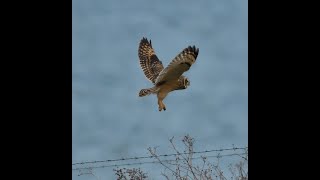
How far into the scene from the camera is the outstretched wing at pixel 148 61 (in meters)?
2.03

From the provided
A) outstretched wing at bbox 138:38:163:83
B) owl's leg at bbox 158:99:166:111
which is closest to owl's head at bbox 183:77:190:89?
owl's leg at bbox 158:99:166:111

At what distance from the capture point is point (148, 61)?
6.98ft

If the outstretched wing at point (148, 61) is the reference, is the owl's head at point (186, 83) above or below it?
below

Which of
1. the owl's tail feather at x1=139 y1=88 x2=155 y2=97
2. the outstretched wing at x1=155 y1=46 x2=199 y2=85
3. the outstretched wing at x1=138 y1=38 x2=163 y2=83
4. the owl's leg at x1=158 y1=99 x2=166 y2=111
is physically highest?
the outstretched wing at x1=138 y1=38 x2=163 y2=83

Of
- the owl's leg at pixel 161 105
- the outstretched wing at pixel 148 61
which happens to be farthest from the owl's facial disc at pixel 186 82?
the outstretched wing at pixel 148 61

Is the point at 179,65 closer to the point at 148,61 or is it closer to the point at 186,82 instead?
the point at 186,82

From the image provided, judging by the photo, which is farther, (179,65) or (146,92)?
(146,92)

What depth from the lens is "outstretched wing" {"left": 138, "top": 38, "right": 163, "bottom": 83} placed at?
2027mm

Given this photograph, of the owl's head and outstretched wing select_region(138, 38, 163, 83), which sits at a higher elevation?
outstretched wing select_region(138, 38, 163, 83)

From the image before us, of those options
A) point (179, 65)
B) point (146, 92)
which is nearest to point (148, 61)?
point (146, 92)

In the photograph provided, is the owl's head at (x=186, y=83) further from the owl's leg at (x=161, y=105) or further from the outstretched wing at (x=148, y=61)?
the outstretched wing at (x=148, y=61)

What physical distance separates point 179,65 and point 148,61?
0.43 m

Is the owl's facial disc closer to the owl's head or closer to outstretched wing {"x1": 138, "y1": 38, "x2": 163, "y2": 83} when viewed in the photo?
the owl's head
